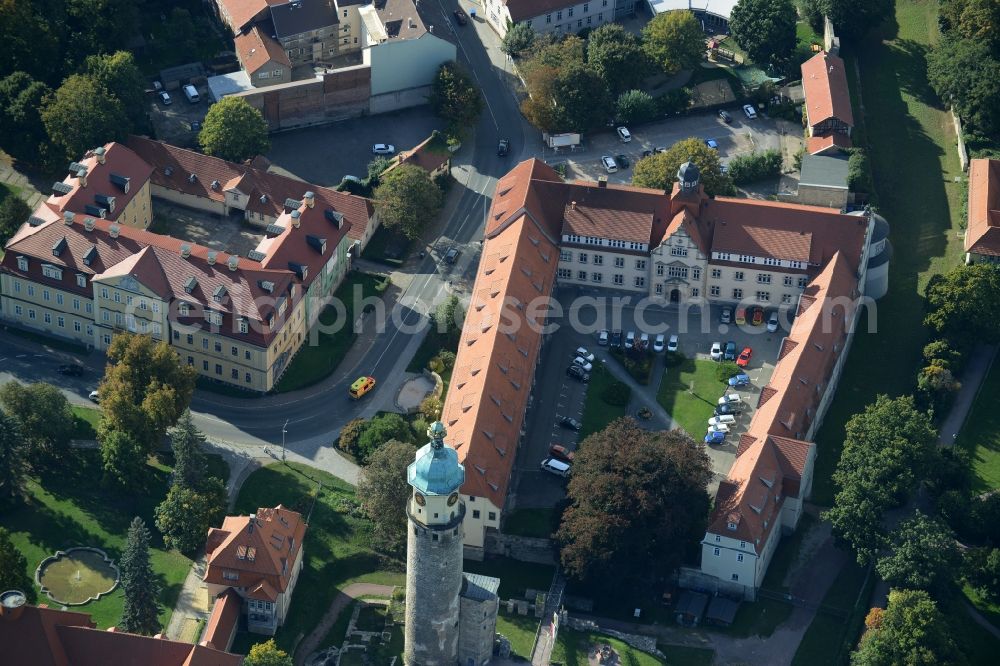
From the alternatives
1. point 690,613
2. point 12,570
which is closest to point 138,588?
point 12,570

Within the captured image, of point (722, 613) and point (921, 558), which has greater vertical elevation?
point (921, 558)

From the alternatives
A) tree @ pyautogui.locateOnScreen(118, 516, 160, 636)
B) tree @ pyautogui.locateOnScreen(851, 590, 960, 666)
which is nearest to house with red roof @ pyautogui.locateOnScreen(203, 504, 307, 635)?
tree @ pyautogui.locateOnScreen(118, 516, 160, 636)

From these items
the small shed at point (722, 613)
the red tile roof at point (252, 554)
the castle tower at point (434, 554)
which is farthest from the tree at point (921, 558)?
the red tile roof at point (252, 554)

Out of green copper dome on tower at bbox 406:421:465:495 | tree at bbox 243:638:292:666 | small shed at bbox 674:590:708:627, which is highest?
green copper dome on tower at bbox 406:421:465:495

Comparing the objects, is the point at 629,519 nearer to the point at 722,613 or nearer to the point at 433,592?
the point at 722,613

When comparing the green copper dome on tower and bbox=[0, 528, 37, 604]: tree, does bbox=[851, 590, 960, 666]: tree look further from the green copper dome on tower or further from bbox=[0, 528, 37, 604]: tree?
bbox=[0, 528, 37, 604]: tree
